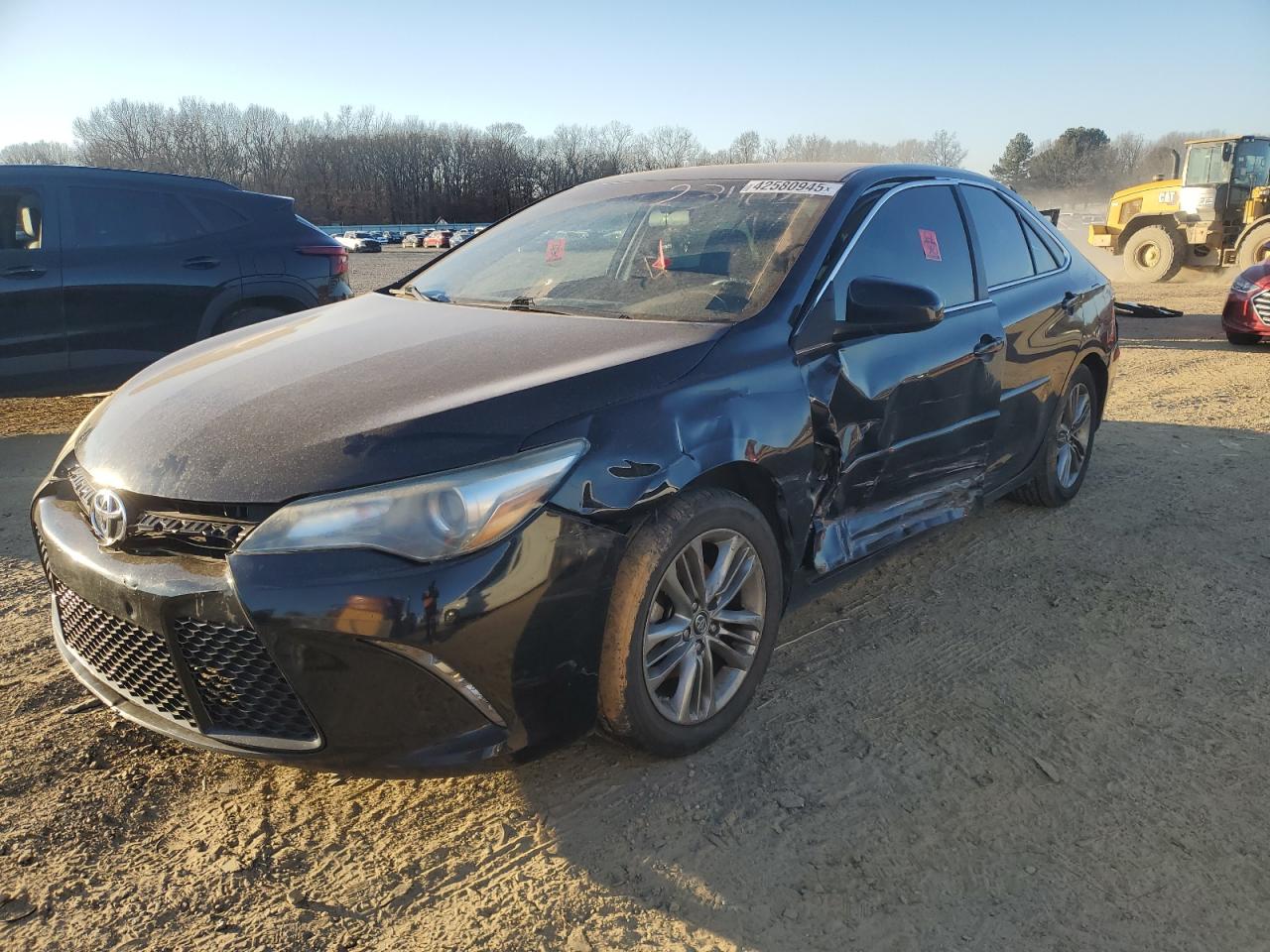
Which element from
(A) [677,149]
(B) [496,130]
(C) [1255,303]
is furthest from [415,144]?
(C) [1255,303]

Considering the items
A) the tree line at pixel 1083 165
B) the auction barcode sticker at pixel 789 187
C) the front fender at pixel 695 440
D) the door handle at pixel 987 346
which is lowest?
the front fender at pixel 695 440

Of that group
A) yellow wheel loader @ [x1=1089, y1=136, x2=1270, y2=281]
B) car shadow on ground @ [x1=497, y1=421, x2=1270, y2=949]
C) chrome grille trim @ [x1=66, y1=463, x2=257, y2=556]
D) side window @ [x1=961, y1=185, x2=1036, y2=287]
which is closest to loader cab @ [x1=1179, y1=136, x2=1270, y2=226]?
yellow wheel loader @ [x1=1089, y1=136, x2=1270, y2=281]

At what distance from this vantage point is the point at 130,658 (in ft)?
7.43

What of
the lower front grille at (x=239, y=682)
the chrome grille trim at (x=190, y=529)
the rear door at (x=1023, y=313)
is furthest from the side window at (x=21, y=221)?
the rear door at (x=1023, y=313)

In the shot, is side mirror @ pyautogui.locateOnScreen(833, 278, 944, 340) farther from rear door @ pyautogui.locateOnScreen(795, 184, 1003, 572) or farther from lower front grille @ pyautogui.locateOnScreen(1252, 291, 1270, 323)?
lower front grille @ pyautogui.locateOnScreen(1252, 291, 1270, 323)

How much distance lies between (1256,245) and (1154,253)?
3.26 meters

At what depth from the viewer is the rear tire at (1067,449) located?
4.57 meters

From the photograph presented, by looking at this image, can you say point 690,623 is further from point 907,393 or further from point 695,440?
point 907,393

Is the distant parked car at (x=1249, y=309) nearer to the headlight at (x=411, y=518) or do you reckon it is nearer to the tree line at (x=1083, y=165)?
the headlight at (x=411, y=518)

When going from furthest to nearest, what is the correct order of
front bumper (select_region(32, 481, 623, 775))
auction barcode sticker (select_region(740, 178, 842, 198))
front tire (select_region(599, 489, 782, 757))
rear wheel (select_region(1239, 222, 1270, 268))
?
1. rear wheel (select_region(1239, 222, 1270, 268))
2. auction barcode sticker (select_region(740, 178, 842, 198))
3. front tire (select_region(599, 489, 782, 757))
4. front bumper (select_region(32, 481, 623, 775))

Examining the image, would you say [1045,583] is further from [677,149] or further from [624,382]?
[677,149]

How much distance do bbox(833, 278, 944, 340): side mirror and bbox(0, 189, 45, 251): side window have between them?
5271 millimetres

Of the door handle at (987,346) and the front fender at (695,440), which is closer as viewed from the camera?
the front fender at (695,440)

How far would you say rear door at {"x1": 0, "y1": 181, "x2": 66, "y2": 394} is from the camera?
18.8 feet
